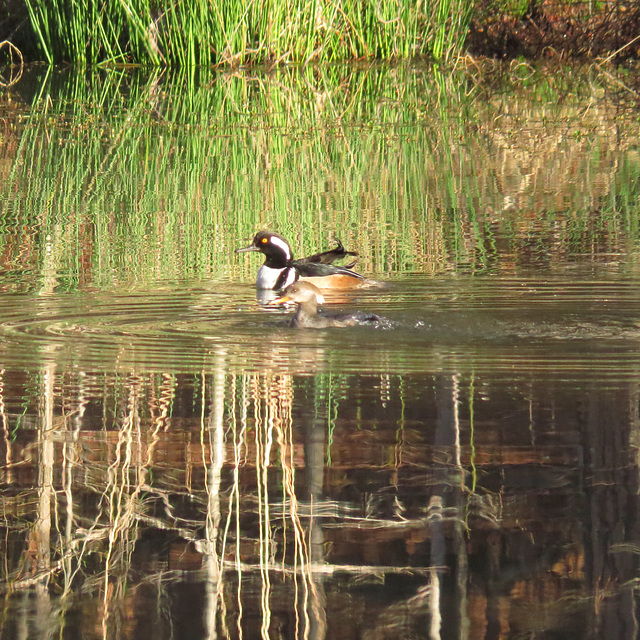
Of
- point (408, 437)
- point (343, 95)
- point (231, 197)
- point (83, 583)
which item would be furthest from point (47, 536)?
point (343, 95)

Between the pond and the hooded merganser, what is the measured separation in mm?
216

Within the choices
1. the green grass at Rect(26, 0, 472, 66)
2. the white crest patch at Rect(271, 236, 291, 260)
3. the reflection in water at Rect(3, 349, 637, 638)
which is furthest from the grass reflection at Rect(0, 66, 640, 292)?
the reflection in water at Rect(3, 349, 637, 638)

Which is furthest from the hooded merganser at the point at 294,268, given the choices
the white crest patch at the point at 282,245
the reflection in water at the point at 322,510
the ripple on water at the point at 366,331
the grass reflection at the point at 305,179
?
the reflection in water at the point at 322,510

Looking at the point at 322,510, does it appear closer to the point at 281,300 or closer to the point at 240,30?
the point at 281,300

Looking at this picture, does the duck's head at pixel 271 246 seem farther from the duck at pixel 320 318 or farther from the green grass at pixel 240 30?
the green grass at pixel 240 30

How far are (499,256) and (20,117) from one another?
1043 cm

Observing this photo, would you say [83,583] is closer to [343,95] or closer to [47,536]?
[47,536]

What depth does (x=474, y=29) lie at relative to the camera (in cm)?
2797

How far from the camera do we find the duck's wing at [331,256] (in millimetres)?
9578

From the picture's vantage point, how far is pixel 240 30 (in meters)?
23.5

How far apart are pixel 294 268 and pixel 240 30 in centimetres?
1443

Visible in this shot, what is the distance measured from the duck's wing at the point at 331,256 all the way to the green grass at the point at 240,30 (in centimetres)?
1261

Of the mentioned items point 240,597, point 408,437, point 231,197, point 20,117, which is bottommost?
point 240,597

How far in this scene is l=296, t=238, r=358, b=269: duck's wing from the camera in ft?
31.4
